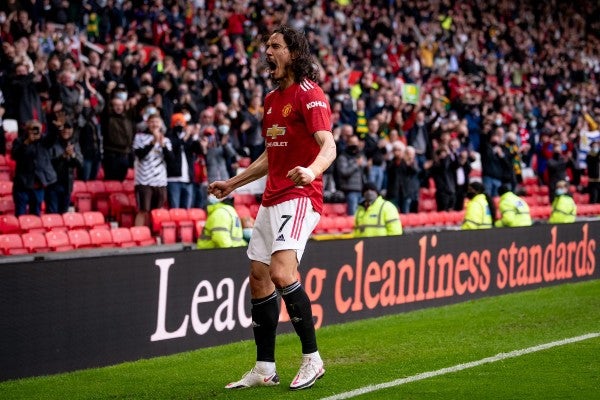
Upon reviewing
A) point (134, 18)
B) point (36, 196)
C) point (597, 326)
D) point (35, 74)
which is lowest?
point (597, 326)

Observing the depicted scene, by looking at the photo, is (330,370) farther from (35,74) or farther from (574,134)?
(574,134)

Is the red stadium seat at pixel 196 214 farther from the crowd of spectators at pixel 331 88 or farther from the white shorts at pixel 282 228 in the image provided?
the white shorts at pixel 282 228

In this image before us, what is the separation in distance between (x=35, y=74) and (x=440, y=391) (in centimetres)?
1108

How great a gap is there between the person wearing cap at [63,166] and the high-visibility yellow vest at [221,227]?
3.57m

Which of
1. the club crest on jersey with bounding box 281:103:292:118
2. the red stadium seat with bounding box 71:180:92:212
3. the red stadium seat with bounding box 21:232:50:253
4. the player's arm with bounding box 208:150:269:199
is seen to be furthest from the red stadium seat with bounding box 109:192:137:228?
the club crest on jersey with bounding box 281:103:292:118

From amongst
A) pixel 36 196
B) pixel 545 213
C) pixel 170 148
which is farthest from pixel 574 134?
pixel 36 196

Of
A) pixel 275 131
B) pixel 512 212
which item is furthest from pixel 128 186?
pixel 275 131

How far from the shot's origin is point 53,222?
572 inches

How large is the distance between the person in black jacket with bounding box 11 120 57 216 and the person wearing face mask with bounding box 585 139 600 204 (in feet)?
52.4

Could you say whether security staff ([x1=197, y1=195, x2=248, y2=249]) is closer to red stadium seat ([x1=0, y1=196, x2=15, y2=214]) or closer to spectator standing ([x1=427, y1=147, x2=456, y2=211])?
red stadium seat ([x1=0, y1=196, x2=15, y2=214])

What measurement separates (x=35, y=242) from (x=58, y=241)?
366 millimetres

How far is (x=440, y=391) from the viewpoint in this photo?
22.0 feet

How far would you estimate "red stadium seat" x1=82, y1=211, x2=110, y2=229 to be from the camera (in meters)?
15.1

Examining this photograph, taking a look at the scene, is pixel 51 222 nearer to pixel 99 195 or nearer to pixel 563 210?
pixel 99 195
